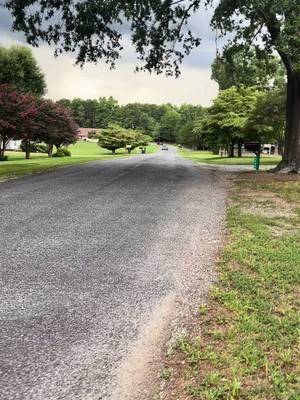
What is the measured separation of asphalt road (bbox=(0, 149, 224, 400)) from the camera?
2912 mm

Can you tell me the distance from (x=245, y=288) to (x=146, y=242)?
7.08 feet

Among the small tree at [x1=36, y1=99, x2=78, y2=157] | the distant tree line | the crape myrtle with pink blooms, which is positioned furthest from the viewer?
the distant tree line

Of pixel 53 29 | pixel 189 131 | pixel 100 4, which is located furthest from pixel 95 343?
pixel 189 131

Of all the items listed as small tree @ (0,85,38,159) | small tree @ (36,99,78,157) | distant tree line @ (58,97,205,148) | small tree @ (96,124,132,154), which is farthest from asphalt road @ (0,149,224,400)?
distant tree line @ (58,97,205,148)

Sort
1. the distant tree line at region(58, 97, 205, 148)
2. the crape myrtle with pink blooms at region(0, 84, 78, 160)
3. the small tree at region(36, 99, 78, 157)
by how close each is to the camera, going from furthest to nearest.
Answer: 1. the distant tree line at region(58, 97, 205, 148)
2. the small tree at region(36, 99, 78, 157)
3. the crape myrtle with pink blooms at region(0, 84, 78, 160)

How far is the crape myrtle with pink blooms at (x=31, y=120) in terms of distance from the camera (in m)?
32.3

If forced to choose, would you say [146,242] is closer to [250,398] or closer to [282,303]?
[282,303]

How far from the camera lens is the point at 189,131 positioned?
4171 inches

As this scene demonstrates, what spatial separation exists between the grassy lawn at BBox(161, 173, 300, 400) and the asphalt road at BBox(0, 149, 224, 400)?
0.49 metres

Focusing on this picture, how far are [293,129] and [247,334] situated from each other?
15.8 m

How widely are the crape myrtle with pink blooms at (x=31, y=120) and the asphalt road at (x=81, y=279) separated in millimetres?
24100

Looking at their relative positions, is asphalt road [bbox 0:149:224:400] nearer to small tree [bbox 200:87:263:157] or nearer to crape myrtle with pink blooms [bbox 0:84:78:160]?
crape myrtle with pink blooms [bbox 0:84:78:160]

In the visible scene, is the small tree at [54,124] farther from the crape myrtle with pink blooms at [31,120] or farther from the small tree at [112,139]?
the small tree at [112,139]

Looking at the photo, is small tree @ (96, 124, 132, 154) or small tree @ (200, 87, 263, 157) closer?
small tree @ (200, 87, 263, 157)
